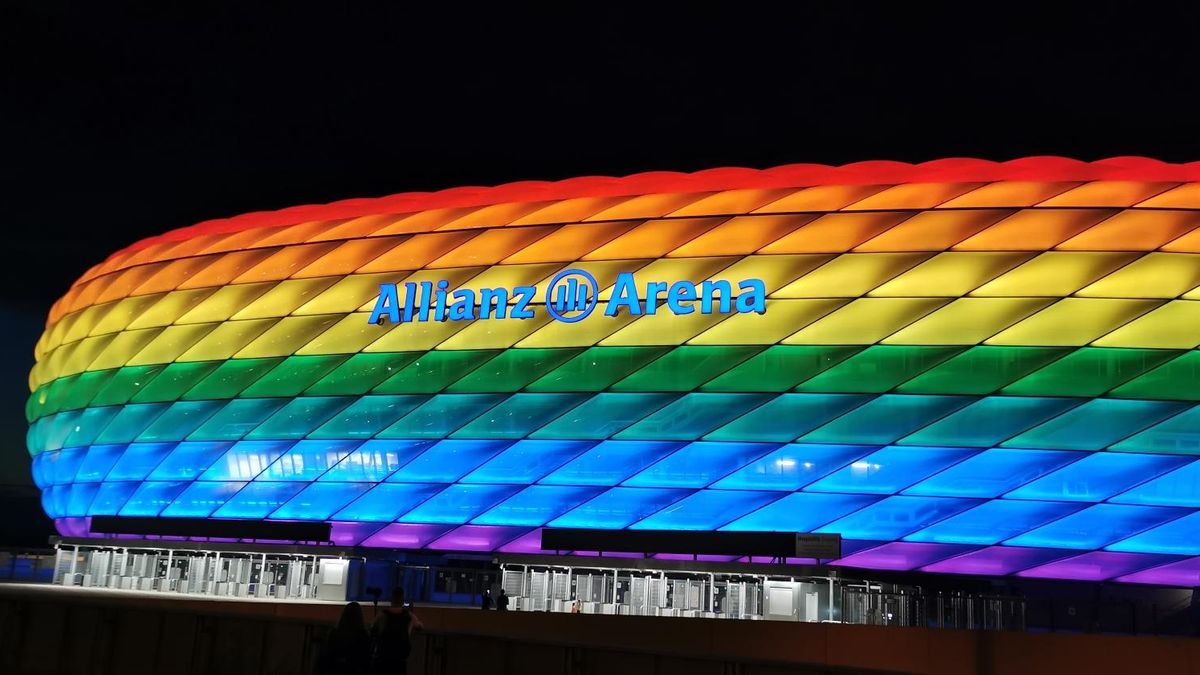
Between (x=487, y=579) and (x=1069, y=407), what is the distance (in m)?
16.5

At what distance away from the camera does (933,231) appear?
28266mm

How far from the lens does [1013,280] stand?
90.3ft

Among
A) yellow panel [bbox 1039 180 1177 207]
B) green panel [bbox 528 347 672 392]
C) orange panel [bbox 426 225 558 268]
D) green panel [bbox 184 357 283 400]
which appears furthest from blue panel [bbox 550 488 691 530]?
yellow panel [bbox 1039 180 1177 207]

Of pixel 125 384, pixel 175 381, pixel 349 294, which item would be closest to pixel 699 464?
pixel 349 294

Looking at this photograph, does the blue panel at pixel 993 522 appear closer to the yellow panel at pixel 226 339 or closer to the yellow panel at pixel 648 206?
the yellow panel at pixel 648 206

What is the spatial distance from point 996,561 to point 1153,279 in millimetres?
7665

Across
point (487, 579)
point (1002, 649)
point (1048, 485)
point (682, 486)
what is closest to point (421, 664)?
point (1002, 649)

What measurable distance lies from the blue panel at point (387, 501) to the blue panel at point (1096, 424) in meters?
14.9

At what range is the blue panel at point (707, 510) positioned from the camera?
1166 inches

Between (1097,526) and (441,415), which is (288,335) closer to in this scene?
(441,415)

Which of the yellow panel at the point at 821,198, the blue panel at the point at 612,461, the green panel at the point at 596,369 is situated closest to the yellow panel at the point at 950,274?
the yellow panel at the point at 821,198

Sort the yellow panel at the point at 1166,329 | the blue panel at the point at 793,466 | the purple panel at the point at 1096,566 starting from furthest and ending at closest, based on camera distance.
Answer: the blue panel at the point at 793,466 < the purple panel at the point at 1096,566 < the yellow panel at the point at 1166,329

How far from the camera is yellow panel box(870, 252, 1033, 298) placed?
1089 inches

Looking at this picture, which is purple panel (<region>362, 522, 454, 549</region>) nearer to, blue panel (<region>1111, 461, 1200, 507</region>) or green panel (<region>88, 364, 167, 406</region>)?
green panel (<region>88, 364, 167, 406</region>)
